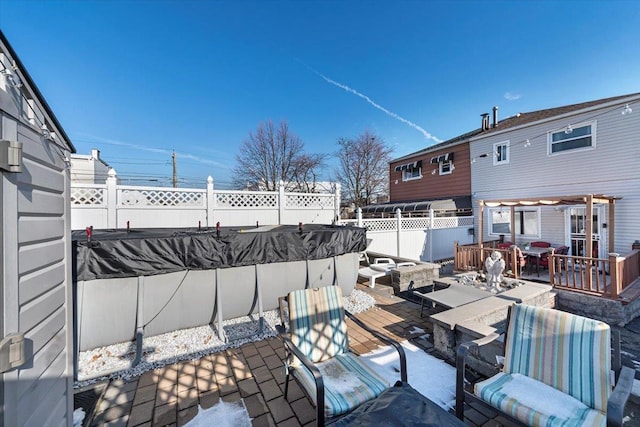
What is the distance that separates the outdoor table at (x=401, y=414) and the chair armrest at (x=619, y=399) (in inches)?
33.8

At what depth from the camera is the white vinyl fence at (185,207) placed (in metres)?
5.89

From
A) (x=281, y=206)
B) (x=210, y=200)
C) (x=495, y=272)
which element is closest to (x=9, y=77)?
(x=210, y=200)

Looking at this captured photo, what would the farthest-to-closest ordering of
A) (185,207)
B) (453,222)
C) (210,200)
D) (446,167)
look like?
1. (446,167)
2. (453,222)
3. (210,200)
4. (185,207)

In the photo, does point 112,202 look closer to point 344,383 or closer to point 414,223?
point 344,383

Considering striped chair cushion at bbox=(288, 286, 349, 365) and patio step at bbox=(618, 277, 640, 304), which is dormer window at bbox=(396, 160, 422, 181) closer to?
patio step at bbox=(618, 277, 640, 304)

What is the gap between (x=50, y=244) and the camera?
1.50m

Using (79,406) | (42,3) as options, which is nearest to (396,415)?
(79,406)

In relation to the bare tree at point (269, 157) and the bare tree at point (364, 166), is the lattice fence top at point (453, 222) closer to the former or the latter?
the bare tree at point (364, 166)

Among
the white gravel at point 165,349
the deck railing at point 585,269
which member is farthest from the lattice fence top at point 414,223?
the white gravel at point 165,349

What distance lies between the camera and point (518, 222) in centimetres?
974

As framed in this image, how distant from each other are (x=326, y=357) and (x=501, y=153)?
11.7 meters

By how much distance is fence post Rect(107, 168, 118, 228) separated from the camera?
19.6 feet

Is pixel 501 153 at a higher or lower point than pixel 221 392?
higher

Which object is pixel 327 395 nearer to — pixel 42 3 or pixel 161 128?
pixel 42 3
